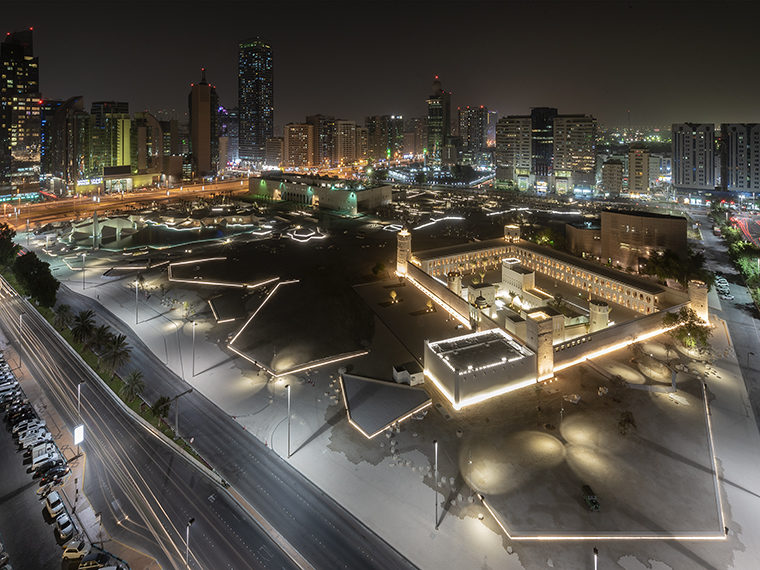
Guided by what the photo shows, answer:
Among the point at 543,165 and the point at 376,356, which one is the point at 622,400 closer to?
the point at 376,356

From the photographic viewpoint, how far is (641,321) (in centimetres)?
3978

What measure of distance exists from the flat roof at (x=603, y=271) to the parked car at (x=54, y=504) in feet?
169

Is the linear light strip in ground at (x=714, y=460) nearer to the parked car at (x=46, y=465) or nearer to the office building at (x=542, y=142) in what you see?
the parked car at (x=46, y=465)

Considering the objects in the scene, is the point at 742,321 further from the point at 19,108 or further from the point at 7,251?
the point at 19,108

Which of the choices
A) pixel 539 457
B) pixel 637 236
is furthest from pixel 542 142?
pixel 539 457

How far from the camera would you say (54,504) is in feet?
71.5

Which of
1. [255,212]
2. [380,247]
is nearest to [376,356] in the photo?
[380,247]

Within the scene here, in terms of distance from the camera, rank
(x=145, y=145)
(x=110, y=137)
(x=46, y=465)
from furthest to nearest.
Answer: (x=145, y=145), (x=110, y=137), (x=46, y=465)

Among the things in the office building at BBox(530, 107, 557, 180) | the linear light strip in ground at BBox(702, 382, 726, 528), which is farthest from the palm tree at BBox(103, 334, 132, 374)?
the office building at BBox(530, 107, 557, 180)

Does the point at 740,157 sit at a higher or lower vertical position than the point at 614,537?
higher

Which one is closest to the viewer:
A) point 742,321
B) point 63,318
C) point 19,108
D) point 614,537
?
point 614,537

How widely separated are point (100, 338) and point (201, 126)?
163 meters

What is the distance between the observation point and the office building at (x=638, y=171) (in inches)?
5448

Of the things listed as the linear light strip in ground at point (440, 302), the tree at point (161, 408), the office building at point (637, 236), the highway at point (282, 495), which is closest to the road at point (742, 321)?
the office building at point (637, 236)
